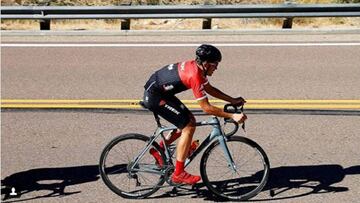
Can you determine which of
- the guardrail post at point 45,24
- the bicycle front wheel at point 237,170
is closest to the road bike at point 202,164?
the bicycle front wheel at point 237,170

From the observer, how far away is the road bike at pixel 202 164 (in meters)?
6.65

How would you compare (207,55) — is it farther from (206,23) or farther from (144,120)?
(206,23)

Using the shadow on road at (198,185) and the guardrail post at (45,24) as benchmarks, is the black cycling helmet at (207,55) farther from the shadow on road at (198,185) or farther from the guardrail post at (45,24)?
the guardrail post at (45,24)

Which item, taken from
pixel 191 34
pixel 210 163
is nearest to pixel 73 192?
pixel 210 163

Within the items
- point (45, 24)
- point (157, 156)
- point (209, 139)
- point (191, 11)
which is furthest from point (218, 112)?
point (45, 24)

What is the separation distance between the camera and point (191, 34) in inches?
589

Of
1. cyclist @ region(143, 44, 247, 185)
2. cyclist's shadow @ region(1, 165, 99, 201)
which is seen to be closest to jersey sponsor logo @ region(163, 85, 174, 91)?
cyclist @ region(143, 44, 247, 185)

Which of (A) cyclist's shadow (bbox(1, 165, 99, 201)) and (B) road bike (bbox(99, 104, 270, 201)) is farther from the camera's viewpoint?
(A) cyclist's shadow (bbox(1, 165, 99, 201))

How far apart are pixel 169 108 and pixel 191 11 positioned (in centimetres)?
902

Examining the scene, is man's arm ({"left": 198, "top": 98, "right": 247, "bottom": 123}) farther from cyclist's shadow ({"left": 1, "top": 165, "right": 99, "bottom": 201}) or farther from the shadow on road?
cyclist's shadow ({"left": 1, "top": 165, "right": 99, "bottom": 201})

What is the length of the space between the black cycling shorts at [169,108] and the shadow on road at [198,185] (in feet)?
2.99

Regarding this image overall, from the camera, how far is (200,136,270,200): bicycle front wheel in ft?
22.0

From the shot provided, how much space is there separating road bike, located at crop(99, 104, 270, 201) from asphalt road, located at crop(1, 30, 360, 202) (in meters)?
0.16

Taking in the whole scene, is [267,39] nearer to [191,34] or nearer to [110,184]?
[191,34]
